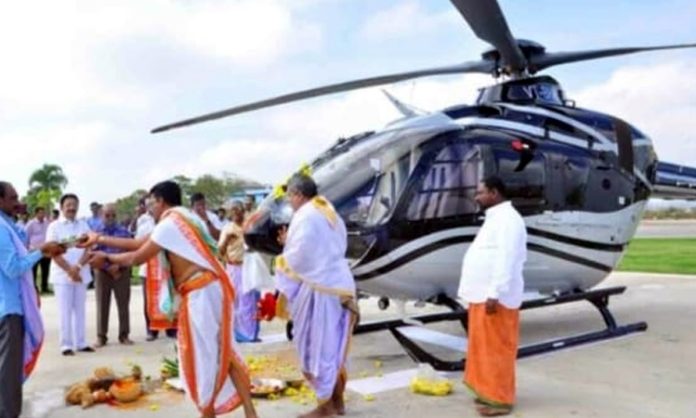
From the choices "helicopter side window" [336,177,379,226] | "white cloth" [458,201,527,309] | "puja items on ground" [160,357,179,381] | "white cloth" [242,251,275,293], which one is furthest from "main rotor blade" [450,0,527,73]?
"puja items on ground" [160,357,179,381]

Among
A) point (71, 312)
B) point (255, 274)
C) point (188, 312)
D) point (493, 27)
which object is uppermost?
point (493, 27)

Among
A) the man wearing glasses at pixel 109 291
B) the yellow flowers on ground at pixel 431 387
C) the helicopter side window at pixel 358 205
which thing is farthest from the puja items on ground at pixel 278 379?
the man wearing glasses at pixel 109 291

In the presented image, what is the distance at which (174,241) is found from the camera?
15.9 ft

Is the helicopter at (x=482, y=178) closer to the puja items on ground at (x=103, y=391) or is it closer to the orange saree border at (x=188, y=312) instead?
the puja items on ground at (x=103, y=391)

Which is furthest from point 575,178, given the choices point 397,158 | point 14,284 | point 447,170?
point 14,284

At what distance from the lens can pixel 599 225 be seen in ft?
28.7

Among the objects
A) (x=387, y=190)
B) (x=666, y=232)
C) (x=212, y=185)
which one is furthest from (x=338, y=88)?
(x=212, y=185)

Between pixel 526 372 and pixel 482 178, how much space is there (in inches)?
76.7

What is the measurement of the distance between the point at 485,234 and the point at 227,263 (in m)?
3.75

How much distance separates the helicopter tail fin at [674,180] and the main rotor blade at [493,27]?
2.95m

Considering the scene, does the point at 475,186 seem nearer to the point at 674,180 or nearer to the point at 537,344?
the point at 537,344

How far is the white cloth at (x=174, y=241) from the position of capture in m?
4.82

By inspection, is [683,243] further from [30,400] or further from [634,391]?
[30,400]

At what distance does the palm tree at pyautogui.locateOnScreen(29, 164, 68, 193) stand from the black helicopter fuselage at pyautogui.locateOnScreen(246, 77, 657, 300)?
171 ft
